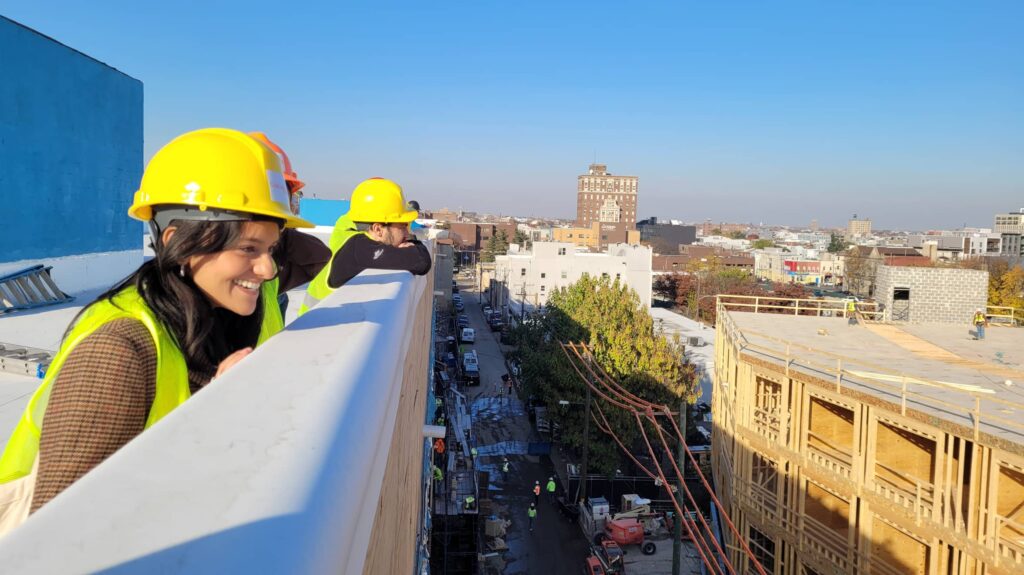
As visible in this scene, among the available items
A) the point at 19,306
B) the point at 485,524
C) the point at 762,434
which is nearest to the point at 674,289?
the point at 485,524

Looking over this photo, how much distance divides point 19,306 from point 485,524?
48.8ft

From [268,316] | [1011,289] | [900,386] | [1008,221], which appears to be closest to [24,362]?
[268,316]

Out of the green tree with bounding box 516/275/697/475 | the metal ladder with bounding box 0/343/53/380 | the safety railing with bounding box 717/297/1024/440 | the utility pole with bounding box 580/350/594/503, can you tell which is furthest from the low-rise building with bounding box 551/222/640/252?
the metal ladder with bounding box 0/343/53/380

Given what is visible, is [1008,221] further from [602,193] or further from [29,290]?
[29,290]

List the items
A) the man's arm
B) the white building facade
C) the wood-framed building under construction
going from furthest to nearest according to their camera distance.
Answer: the white building facade → the wood-framed building under construction → the man's arm

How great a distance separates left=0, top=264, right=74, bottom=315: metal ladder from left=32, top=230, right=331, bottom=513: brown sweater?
8150 mm

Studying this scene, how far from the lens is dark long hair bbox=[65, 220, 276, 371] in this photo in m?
1.73

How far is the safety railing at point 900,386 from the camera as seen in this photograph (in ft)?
25.7

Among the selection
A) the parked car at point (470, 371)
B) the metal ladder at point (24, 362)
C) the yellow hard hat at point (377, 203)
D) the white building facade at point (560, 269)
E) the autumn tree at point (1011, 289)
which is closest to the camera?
the metal ladder at point (24, 362)

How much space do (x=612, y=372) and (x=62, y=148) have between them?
685 inches

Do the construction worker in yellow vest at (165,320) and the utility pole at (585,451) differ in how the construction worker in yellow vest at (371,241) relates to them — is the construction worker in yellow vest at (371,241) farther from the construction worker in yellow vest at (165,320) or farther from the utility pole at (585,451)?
the utility pole at (585,451)

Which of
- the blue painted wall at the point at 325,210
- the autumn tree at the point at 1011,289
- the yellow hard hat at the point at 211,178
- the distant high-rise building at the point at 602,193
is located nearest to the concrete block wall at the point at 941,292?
the blue painted wall at the point at 325,210

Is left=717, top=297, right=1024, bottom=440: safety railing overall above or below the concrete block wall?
below

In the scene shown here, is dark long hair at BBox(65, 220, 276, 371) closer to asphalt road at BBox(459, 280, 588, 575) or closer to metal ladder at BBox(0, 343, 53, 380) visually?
metal ladder at BBox(0, 343, 53, 380)
